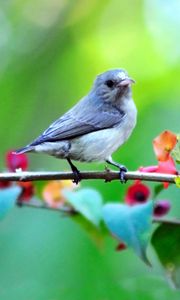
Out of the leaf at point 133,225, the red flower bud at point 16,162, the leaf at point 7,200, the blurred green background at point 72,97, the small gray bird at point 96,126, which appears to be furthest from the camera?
the blurred green background at point 72,97

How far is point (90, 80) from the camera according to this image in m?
6.39

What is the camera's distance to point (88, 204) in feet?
7.26

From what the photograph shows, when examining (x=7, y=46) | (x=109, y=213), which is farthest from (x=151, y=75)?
(x=109, y=213)

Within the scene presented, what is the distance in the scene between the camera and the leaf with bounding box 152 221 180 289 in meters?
2.09

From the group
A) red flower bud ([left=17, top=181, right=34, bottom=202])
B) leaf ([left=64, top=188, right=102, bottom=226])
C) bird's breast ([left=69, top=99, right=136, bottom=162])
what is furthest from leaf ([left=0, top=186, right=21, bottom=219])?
bird's breast ([left=69, top=99, right=136, bottom=162])

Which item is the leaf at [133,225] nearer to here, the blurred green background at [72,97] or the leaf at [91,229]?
the leaf at [91,229]

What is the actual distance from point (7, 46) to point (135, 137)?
302 cm

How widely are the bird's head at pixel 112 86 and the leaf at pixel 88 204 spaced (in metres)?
1.47

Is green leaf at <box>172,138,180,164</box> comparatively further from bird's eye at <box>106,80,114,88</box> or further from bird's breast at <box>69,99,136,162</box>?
bird's eye at <box>106,80,114,88</box>

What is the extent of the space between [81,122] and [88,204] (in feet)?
4.35

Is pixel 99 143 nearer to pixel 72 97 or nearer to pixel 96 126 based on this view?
pixel 96 126

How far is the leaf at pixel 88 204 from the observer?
2180mm

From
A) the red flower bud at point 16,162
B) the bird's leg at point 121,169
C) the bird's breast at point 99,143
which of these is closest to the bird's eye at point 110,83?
the bird's breast at point 99,143

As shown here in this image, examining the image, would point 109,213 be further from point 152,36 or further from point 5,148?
point 152,36
